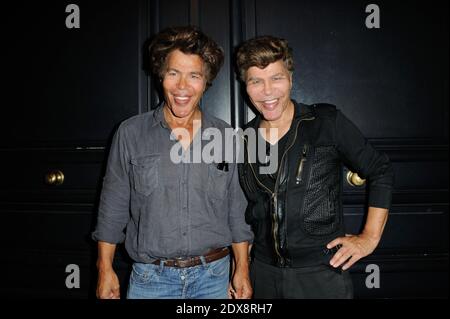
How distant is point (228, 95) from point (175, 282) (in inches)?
37.9

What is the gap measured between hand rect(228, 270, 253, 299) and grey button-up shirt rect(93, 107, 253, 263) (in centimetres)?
14

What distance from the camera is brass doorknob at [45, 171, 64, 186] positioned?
72.4 inches

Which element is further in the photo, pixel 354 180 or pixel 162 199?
pixel 354 180

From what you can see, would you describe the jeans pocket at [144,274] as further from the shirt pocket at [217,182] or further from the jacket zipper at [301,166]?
the jacket zipper at [301,166]

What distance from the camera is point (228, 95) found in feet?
5.89

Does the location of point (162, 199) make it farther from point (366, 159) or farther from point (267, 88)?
point (366, 159)

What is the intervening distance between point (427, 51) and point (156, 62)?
4.52 ft

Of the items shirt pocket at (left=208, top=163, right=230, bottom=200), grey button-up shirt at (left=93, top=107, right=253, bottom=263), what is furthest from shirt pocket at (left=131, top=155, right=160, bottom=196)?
shirt pocket at (left=208, top=163, right=230, bottom=200)

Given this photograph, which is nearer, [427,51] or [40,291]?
[427,51]

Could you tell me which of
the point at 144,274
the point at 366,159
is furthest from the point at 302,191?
A: the point at 144,274

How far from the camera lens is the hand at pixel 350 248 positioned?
4.19ft
